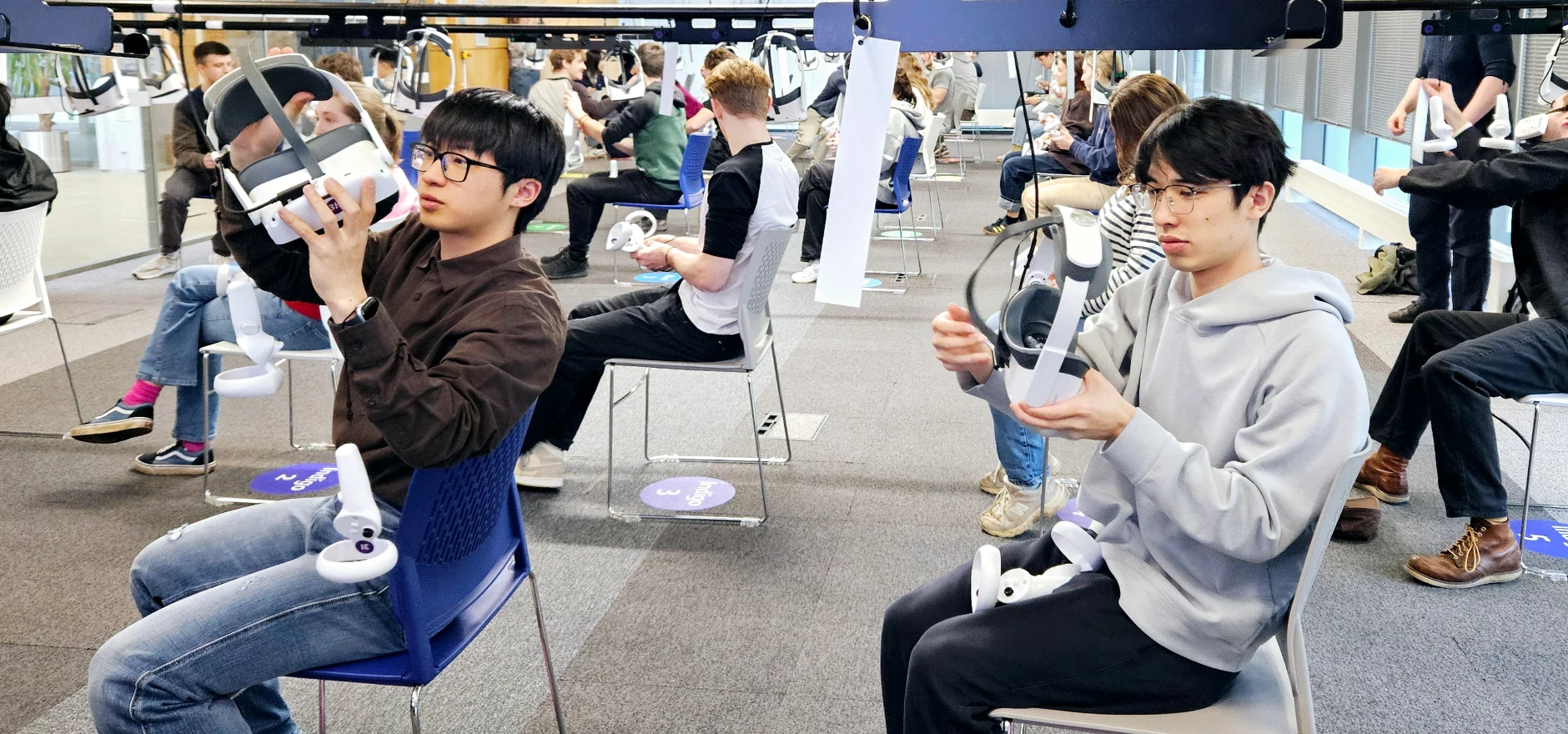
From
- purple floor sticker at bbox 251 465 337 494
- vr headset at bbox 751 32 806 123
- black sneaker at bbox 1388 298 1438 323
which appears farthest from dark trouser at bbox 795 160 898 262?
purple floor sticker at bbox 251 465 337 494

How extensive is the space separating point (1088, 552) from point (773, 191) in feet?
6.36

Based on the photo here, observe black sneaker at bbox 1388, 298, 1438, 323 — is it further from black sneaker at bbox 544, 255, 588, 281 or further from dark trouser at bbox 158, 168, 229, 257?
dark trouser at bbox 158, 168, 229, 257

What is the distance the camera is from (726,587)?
2.96m

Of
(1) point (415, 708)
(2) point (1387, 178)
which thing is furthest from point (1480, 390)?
(1) point (415, 708)

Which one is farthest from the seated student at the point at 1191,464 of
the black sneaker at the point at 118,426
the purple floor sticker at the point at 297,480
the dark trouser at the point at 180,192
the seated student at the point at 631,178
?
the dark trouser at the point at 180,192

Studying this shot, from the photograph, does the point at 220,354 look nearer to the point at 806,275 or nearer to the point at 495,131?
the point at 495,131

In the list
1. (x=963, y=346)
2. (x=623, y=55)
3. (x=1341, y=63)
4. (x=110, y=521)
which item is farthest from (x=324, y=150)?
(x=1341, y=63)

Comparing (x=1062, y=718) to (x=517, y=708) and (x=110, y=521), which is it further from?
(x=110, y=521)

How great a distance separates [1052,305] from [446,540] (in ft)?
2.86

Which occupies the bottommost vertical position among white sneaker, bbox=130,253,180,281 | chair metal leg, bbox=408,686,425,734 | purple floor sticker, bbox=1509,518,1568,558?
purple floor sticker, bbox=1509,518,1568,558

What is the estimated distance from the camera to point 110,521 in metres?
3.34

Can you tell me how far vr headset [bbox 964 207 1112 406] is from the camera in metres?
1.33

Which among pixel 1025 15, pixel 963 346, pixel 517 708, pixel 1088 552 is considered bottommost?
pixel 517 708

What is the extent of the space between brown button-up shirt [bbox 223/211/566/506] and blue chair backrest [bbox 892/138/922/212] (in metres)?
4.81
